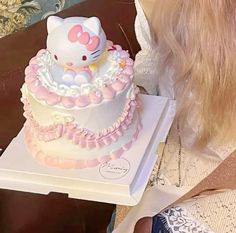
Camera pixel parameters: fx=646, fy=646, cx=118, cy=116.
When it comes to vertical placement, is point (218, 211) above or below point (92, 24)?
below

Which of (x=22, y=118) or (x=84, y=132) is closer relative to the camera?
(x=84, y=132)

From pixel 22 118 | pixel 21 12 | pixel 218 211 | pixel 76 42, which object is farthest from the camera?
pixel 21 12

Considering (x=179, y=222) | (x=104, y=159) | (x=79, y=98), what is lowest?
(x=179, y=222)

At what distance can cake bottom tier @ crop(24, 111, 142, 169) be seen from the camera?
2.94 feet

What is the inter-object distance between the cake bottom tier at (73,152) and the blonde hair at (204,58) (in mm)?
161

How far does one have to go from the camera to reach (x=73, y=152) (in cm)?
90

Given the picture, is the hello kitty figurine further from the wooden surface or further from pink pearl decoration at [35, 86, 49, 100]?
the wooden surface

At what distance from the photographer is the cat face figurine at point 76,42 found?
0.83 metres

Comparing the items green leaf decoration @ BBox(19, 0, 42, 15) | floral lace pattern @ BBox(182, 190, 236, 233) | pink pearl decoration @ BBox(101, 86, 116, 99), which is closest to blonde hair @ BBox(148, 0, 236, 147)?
floral lace pattern @ BBox(182, 190, 236, 233)

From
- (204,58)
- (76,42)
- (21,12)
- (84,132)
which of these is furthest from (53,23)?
(21,12)

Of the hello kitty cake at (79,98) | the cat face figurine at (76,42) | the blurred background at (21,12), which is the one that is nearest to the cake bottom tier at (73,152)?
the hello kitty cake at (79,98)

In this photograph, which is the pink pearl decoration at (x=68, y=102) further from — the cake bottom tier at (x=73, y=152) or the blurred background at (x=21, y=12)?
the blurred background at (x=21, y=12)

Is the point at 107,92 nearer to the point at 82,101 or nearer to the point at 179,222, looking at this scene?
the point at 82,101

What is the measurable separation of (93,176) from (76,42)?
18 centimetres
